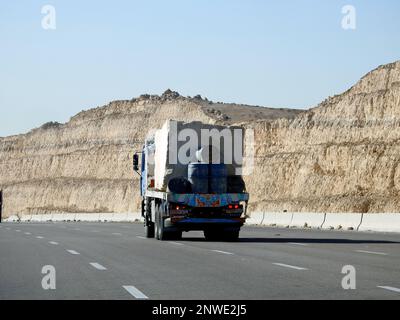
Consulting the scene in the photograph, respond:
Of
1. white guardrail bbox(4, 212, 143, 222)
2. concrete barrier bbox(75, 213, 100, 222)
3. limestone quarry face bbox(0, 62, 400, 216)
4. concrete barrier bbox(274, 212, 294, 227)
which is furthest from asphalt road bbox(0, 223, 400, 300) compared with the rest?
concrete barrier bbox(75, 213, 100, 222)

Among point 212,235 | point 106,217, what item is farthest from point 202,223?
point 106,217

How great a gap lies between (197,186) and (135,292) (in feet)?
51.8

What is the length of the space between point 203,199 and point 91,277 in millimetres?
13154

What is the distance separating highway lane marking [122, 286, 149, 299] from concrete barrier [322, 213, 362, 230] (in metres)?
28.6

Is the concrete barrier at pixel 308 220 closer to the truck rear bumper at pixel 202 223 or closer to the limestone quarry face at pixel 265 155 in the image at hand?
the limestone quarry face at pixel 265 155

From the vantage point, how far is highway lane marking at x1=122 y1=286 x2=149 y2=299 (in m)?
12.6

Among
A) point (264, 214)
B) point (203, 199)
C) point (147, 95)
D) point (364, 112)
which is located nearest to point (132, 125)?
point (147, 95)

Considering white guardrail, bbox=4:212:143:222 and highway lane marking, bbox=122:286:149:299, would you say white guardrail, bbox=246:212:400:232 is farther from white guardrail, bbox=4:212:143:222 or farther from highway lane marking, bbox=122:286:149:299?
highway lane marking, bbox=122:286:149:299

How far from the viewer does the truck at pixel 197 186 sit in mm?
28625

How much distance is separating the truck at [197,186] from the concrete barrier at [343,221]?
40.6 ft

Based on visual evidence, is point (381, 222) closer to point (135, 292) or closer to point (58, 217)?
point (135, 292)

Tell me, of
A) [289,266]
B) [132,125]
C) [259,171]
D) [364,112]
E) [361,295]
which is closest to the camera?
[361,295]
